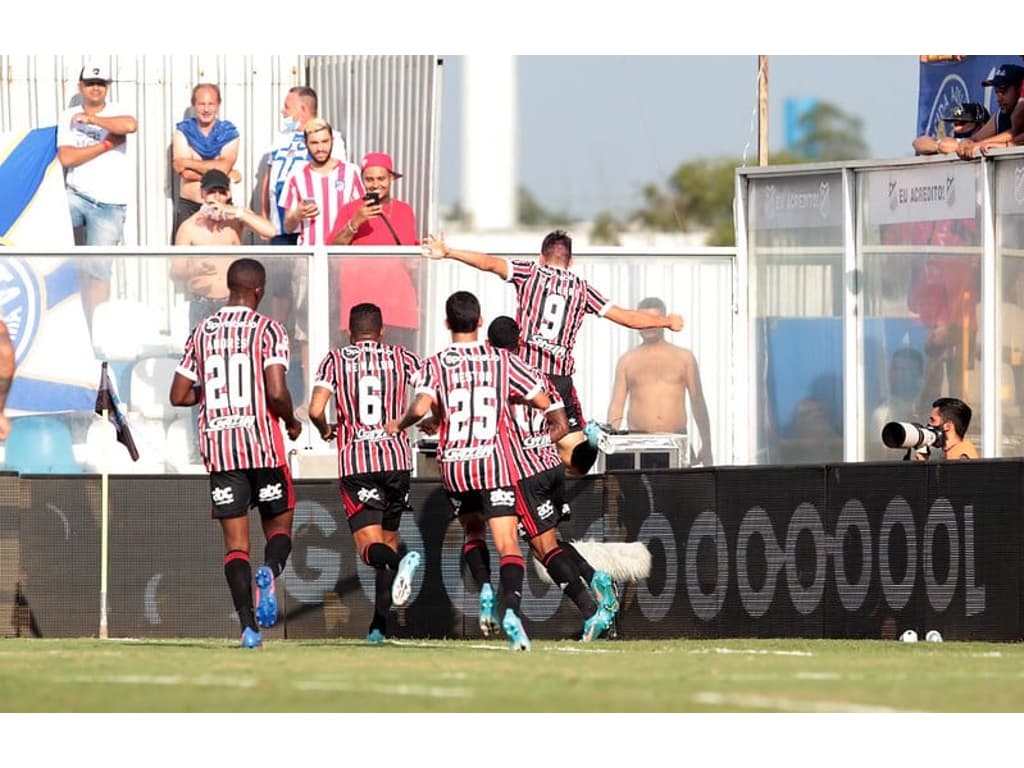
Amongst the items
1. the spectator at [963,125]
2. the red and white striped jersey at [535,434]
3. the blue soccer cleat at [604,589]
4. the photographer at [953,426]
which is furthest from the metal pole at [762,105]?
the blue soccer cleat at [604,589]

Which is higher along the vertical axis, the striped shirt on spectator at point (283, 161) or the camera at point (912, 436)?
the striped shirt on spectator at point (283, 161)

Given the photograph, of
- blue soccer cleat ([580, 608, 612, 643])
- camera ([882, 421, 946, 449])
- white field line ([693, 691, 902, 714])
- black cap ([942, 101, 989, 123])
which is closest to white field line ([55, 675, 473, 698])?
white field line ([693, 691, 902, 714])

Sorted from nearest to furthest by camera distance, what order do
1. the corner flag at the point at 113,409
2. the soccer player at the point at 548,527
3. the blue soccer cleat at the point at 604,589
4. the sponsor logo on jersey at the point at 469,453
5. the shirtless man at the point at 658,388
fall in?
the sponsor logo on jersey at the point at 469,453 → the soccer player at the point at 548,527 → the blue soccer cleat at the point at 604,589 → the corner flag at the point at 113,409 → the shirtless man at the point at 658,388

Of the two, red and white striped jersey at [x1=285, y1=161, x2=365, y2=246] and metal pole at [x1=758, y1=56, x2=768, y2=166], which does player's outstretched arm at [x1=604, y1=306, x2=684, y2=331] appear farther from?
metal pole at [x1=758, y1=56, x2=768, y2=166]

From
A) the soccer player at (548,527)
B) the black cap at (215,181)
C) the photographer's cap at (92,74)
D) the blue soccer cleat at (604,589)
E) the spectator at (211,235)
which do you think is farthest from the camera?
the photographer's cap at (92,74)

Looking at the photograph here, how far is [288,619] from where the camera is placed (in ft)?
54.4

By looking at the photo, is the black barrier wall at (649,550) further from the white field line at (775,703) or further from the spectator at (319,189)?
the white field line at (775,703)

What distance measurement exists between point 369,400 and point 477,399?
4.77ft

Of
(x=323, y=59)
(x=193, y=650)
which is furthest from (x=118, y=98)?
(x=193, y=650)

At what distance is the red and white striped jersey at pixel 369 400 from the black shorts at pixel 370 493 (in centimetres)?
5

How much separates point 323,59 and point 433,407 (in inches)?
389

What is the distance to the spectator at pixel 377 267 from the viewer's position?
19188mm

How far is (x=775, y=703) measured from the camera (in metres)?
8.77

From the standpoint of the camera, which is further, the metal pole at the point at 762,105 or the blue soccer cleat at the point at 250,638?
the metal pole at the point at 762,105
